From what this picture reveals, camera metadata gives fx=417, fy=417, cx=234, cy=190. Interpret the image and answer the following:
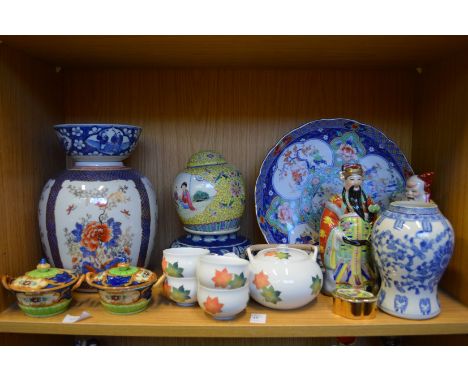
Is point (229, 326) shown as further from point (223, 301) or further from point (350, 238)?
point (350, 238)

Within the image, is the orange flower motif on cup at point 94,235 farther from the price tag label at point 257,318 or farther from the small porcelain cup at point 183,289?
the price tag label at point 257,318

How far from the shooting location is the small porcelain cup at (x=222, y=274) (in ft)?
2.30

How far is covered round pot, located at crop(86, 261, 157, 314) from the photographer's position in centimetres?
73

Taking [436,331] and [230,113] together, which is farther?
[230,113]

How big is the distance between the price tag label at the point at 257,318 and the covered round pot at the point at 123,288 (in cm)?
19

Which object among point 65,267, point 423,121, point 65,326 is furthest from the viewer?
point 423,121

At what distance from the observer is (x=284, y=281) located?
2.43 ft

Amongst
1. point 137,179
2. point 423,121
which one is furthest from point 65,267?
point 423,121

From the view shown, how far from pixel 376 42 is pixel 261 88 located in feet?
1.06

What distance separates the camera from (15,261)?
80cm

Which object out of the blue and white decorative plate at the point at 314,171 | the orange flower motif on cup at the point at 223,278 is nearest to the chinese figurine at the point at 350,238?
the blue and white decorative plate at the point at 314,171

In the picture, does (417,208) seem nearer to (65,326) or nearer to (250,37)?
(250,37)

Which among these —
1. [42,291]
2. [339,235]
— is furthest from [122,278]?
[339,235]

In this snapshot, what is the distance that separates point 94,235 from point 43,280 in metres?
0.12
